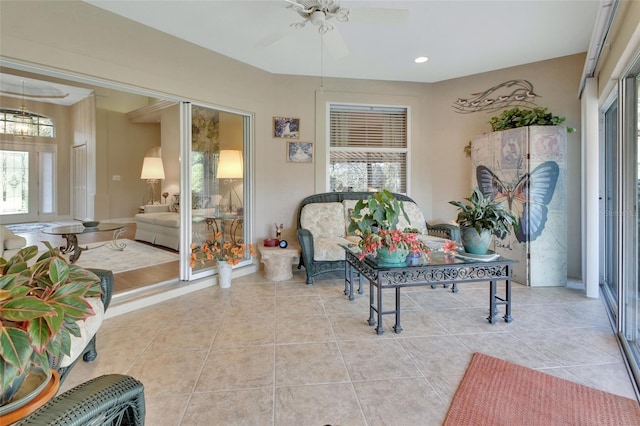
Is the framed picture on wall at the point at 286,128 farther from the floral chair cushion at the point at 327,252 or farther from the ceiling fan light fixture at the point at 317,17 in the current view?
the ceiling fan light fixture at the point at 317,17

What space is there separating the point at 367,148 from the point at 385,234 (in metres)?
2.71

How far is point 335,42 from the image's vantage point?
2.84 m

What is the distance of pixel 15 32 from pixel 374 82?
160 inches

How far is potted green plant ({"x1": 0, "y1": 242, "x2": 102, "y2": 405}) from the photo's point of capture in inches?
27.6

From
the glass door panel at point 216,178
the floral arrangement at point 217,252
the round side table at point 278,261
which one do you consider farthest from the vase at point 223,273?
the round side table at point 278,261

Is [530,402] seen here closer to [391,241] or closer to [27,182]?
[391,241]

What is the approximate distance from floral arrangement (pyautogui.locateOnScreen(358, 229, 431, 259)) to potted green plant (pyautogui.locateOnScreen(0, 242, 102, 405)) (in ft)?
6.70

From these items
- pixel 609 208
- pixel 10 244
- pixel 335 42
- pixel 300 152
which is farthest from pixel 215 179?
pixel 609 208

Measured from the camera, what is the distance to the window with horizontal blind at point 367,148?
197 inches

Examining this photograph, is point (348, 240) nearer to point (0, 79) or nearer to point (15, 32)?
point (15, 32)

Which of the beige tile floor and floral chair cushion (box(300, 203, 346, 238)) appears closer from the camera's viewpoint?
the beige tile floor

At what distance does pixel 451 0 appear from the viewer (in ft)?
9.16

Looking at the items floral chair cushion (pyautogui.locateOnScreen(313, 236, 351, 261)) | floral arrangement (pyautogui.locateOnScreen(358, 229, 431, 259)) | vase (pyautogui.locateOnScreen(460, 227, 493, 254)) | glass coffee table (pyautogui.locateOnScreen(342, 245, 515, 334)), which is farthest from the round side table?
vase (pyautogui.locateOnScreen(460, 227, 493, 254))

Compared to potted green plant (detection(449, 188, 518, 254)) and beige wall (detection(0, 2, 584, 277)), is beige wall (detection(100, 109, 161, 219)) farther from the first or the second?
potted green plant (detection(449, 188, 518, 254))
